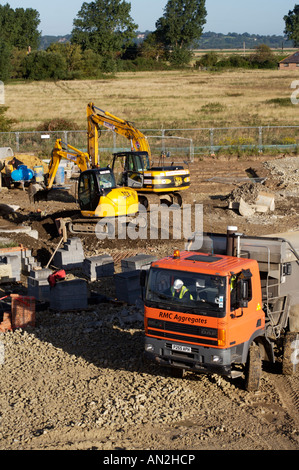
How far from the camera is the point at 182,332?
9.71 meters

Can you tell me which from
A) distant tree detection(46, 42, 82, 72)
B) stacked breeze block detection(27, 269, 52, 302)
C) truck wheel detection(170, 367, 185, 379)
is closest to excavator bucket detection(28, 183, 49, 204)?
stacked breeze block detection(27, 269, 52, 302)

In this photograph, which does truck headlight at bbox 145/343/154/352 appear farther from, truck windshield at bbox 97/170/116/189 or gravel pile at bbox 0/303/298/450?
truck windshield at bbox 97/170/116/189

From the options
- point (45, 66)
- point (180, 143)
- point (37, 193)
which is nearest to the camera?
point (37, 193)

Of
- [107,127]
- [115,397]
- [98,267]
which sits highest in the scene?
[107,127]

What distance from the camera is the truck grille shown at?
31.1 feet

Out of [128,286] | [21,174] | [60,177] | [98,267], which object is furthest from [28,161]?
[128,286]

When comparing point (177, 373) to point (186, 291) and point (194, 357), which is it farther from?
point (186, 291)

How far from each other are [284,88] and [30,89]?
26500 mm

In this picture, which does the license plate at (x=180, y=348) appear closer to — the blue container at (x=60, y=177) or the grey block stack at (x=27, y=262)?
the grey block stack at (x=27, y=262)

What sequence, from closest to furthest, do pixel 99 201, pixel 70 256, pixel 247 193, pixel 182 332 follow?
pixel 182 332 → pixel 70 256 → pixel 99 201 → pixel 247 193

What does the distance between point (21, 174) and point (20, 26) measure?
89.4 metres

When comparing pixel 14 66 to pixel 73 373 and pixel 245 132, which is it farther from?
pixel 73 373
